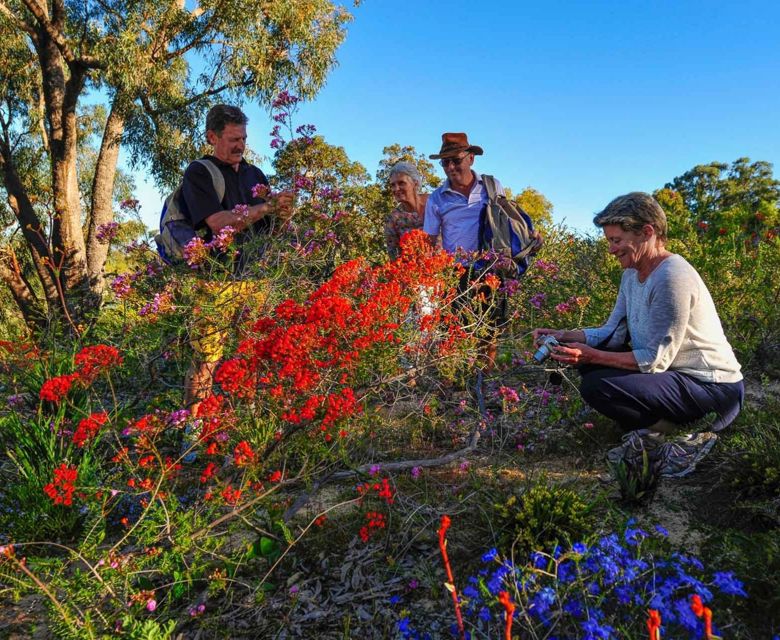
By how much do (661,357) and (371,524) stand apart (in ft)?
5.64

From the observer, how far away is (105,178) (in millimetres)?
10219

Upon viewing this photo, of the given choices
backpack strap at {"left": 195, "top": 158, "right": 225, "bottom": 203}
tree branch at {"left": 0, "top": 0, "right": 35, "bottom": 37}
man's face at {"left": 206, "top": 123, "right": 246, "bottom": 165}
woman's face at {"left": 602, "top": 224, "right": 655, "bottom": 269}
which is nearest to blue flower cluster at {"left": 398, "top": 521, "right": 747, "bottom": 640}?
woman's face at {"left": 602, "top": 224, "right": 655, "bottom": 269}

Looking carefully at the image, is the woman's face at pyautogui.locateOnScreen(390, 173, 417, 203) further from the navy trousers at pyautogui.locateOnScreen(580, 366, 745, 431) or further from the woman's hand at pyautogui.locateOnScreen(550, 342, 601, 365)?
the navy trousers at pyautogui.locateOnScreen(580, 366, 745, 431)

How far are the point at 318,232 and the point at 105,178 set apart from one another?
8367 millimetres

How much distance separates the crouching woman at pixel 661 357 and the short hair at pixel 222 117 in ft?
7.50

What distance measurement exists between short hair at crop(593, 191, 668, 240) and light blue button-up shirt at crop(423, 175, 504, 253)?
5.11 feet

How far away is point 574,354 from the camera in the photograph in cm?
287

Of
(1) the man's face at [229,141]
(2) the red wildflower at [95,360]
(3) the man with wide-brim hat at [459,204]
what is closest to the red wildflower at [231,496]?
(2) the red wildflower at [95,360]

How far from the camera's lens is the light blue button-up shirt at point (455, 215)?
4340mm

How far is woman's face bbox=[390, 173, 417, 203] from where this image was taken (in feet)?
14.8

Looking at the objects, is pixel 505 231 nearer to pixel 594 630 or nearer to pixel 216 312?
pixel 216 312

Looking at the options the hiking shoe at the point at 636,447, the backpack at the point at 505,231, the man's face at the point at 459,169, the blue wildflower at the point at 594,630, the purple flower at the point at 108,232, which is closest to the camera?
the blue wildflower at the point at 594,630

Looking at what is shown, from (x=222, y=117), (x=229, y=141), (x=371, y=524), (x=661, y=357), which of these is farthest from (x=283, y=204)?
(x=661, y=357)

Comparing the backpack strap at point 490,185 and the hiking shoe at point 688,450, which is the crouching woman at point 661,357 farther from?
the backpack strap at point 490,185
